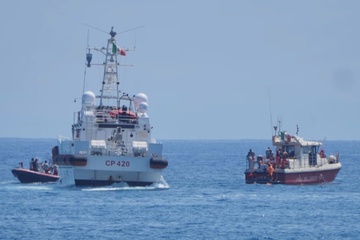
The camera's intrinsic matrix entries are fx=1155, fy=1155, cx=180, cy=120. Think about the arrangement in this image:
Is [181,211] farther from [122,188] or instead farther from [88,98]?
[88,98]

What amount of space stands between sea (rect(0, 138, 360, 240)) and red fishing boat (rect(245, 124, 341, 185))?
98 cm

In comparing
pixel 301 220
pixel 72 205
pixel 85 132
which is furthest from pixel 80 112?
pixel 301 220

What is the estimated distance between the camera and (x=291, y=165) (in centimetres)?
7856

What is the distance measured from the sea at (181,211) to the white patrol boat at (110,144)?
38.3 inches

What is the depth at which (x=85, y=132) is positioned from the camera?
76.4 metres

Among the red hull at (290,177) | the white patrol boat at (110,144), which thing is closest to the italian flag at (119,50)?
the white patrol boat at (110,144)

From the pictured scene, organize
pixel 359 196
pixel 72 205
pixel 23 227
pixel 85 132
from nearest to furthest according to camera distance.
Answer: pixel 23 227
pixel 72 205
pixel 359 196
pixel 85 132

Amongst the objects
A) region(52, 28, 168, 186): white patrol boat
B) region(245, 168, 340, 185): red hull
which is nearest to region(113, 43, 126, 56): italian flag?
region(52, 28, 168, 186): white patrol boat

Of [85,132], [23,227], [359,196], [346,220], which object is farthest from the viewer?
[85,132]

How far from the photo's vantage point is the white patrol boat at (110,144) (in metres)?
72.9

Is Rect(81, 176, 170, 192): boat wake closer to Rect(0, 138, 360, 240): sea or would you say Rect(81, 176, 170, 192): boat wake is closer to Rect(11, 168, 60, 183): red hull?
Rect(0, 138, 360, 240): sea

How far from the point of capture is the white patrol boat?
72875 millimetres

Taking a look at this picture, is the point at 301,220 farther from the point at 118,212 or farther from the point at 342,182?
the point at 342,182

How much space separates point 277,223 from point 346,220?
387 centimetres
